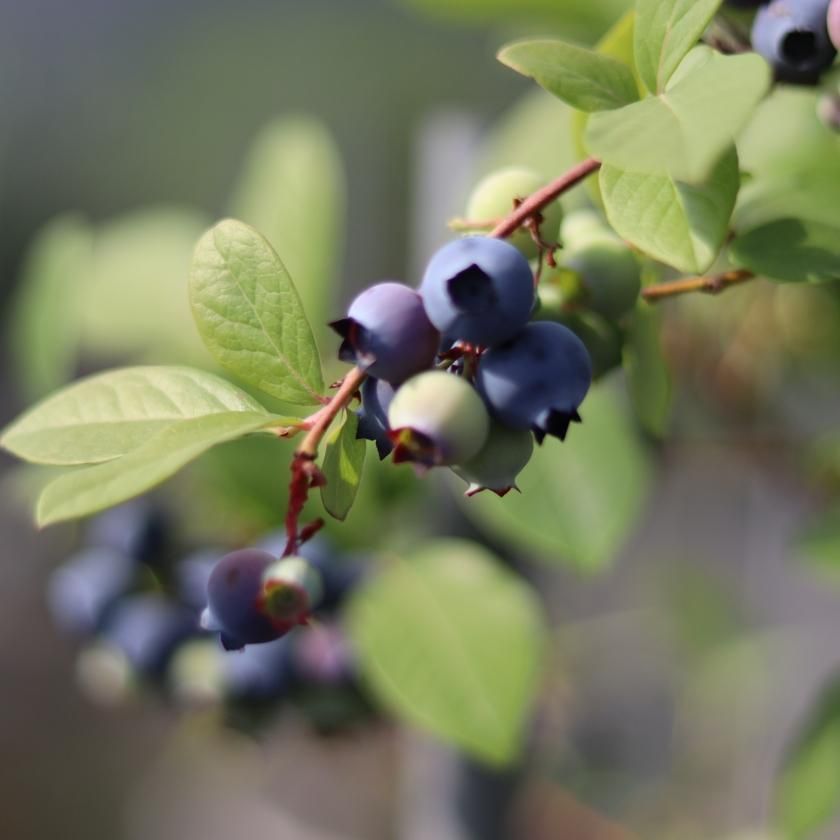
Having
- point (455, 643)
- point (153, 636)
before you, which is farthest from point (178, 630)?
point (455, 643)

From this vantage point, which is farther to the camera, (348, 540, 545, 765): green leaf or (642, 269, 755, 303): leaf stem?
(348, 540, 545, 765): green leaf

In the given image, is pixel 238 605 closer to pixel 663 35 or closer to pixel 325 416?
pixel 325 416

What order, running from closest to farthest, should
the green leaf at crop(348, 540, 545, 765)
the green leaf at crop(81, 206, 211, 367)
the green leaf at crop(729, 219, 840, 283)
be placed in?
the green leaf at crop(729, 219, 840, 283)
the green leaf at crop(348, 540, 545, 765)
the green leaf at crop(81, 206, 211, 367)

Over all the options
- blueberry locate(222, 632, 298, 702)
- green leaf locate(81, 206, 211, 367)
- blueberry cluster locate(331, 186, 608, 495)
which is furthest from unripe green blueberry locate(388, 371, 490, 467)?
green leaf locate(81, 206, 211, 367)

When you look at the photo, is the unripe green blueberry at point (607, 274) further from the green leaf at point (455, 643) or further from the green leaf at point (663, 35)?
the green leaf at point (455, 643)

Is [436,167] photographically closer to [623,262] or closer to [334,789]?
[623,262]

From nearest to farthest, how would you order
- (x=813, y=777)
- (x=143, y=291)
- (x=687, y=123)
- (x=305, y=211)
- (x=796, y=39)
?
(x=687, y=123)
(x=796, y=39)
(x=813, y=777)
(x=305, y=211)
(x=143, y=291)

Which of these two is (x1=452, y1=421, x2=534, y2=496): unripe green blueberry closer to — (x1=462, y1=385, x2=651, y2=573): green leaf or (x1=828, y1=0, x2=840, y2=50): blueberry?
(x1=828, y1=0, x2=840, y2=50): blueberry

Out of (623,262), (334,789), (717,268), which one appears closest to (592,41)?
(717,268)
